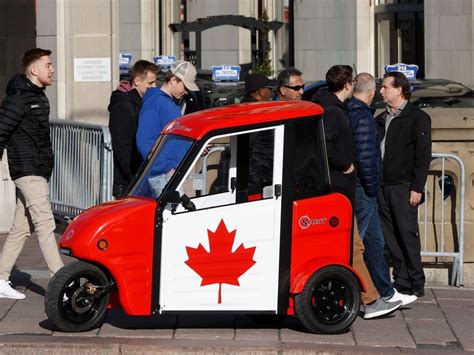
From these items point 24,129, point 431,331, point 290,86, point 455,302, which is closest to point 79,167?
point 24,129

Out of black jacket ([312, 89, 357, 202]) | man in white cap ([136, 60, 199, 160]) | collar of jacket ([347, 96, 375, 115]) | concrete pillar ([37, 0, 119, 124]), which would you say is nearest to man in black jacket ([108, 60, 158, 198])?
man in white cap ([136, 60, 199, 160])

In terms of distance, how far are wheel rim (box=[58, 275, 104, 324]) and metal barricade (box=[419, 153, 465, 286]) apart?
3549 millimetres

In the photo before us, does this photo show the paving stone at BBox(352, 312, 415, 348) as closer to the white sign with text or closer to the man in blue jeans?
the man in blue jeans

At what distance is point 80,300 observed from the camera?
8.91 meters

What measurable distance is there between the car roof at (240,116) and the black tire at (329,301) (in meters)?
1.06

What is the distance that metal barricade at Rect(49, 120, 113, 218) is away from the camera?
13.3 m

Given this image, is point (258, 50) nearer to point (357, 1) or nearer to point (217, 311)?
point (357, 1)

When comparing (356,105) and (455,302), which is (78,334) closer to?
(356,105)

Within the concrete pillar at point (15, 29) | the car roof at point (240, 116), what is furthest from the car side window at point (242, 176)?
the concrete pillar at point (15, 29)

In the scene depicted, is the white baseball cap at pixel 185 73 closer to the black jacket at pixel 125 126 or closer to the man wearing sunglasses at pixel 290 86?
the man wearing sunglasses at pixel 290 86

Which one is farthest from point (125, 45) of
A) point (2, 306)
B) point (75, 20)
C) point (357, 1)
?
point (2, 306)

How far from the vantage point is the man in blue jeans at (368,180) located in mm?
9664

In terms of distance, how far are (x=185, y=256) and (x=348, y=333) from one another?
130 cm

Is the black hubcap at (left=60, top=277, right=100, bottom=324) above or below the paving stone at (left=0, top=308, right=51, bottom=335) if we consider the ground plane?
above
